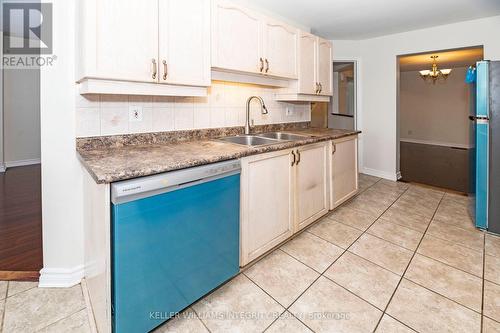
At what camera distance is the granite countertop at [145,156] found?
3.76 ft

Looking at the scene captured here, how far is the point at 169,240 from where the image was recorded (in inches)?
49.9

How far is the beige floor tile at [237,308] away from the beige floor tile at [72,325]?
56cm

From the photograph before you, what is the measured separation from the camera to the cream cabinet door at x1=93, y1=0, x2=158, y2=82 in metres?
1.37

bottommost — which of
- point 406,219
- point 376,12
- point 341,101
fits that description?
point 406,219

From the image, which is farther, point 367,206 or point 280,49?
point 367,206

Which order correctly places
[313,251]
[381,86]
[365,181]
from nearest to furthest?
[313,251] < [365,181] < [381,86]

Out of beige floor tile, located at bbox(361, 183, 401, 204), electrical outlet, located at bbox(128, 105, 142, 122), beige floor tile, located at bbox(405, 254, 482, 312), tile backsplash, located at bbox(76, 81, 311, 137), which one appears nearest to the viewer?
beige floor tile, located at bbox(405, 254, 482, 312)

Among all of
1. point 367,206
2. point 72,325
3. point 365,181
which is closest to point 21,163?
point 72,325

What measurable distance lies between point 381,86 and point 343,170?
2.17 meters

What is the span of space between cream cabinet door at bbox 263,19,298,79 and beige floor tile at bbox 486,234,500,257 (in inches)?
85.0

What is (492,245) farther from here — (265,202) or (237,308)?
(237,308)

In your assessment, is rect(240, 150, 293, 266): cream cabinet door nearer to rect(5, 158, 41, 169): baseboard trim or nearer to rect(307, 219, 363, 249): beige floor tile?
rect(307, 219, 363, 249): beige floor tile

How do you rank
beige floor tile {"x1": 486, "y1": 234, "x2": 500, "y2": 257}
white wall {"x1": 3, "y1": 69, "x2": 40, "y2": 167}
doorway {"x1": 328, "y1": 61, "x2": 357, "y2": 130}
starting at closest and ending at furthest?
beige floor tile {"x1": 486, "y1": 234, "x2": 500, "y2": 257}
white wall {"x1": 3, "y1": 69, "x2": 40, "y2": 167}
doorway {"x1": 328, "y1": 61, "x2": 357, "y2": 130}

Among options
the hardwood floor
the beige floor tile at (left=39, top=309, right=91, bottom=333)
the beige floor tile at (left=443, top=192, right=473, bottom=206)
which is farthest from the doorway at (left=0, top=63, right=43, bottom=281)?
the beige floor tile at (left=443, top=192, right=473, bottom=206)
